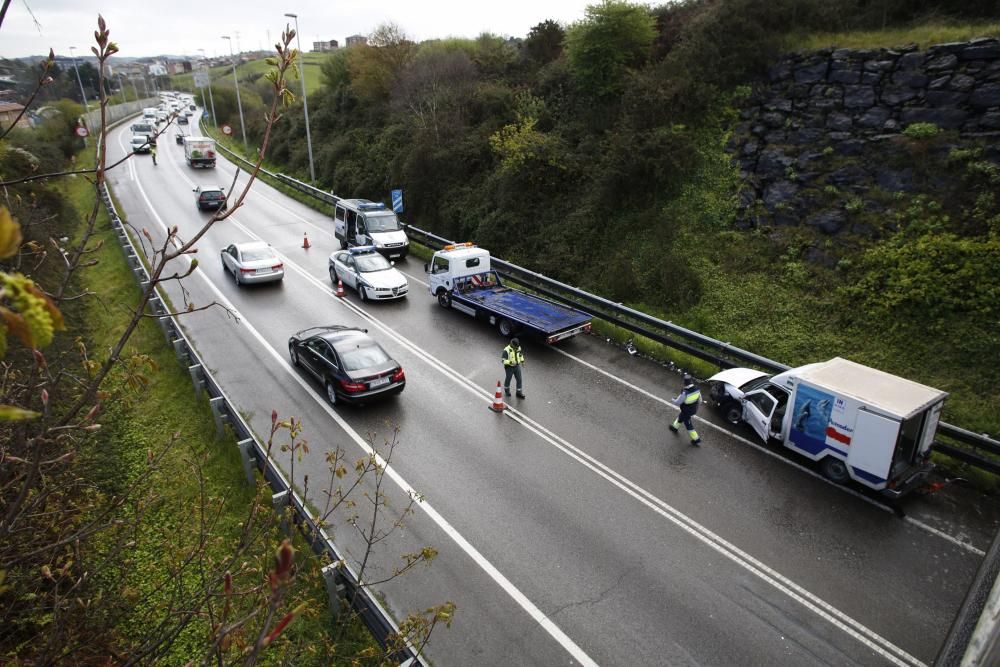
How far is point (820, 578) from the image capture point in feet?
29.0

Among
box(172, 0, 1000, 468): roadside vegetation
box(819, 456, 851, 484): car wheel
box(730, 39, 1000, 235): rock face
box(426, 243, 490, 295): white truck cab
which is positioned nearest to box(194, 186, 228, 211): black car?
box(172, 0, 1000, 468): roadside vegetation

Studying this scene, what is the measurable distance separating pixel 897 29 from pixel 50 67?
23415 mm

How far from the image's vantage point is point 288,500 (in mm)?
7359

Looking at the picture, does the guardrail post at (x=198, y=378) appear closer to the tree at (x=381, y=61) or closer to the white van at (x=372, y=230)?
the white van at (x=372, y=230)

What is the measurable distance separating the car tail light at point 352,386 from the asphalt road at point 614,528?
71cm

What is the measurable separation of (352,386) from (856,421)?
9871 millimetres

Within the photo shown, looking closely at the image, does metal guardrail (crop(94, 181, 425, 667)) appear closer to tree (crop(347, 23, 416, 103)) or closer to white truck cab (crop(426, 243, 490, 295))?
white truck cab (crop(426, 243, 490, 295))

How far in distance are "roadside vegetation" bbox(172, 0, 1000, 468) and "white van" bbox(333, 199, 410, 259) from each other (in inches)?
119

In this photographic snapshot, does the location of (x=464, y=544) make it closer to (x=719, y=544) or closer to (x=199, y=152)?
(x=719, y=544)

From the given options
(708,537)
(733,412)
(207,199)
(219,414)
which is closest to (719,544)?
(708,537)

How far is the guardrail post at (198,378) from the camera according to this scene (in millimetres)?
13094

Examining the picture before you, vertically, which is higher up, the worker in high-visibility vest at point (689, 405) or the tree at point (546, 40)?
the tree at point (546, 40)

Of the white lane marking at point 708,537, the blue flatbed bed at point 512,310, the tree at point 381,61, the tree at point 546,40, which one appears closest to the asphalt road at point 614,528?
the white lane marking at point 708,537

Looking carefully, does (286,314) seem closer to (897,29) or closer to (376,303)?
(376,303)
